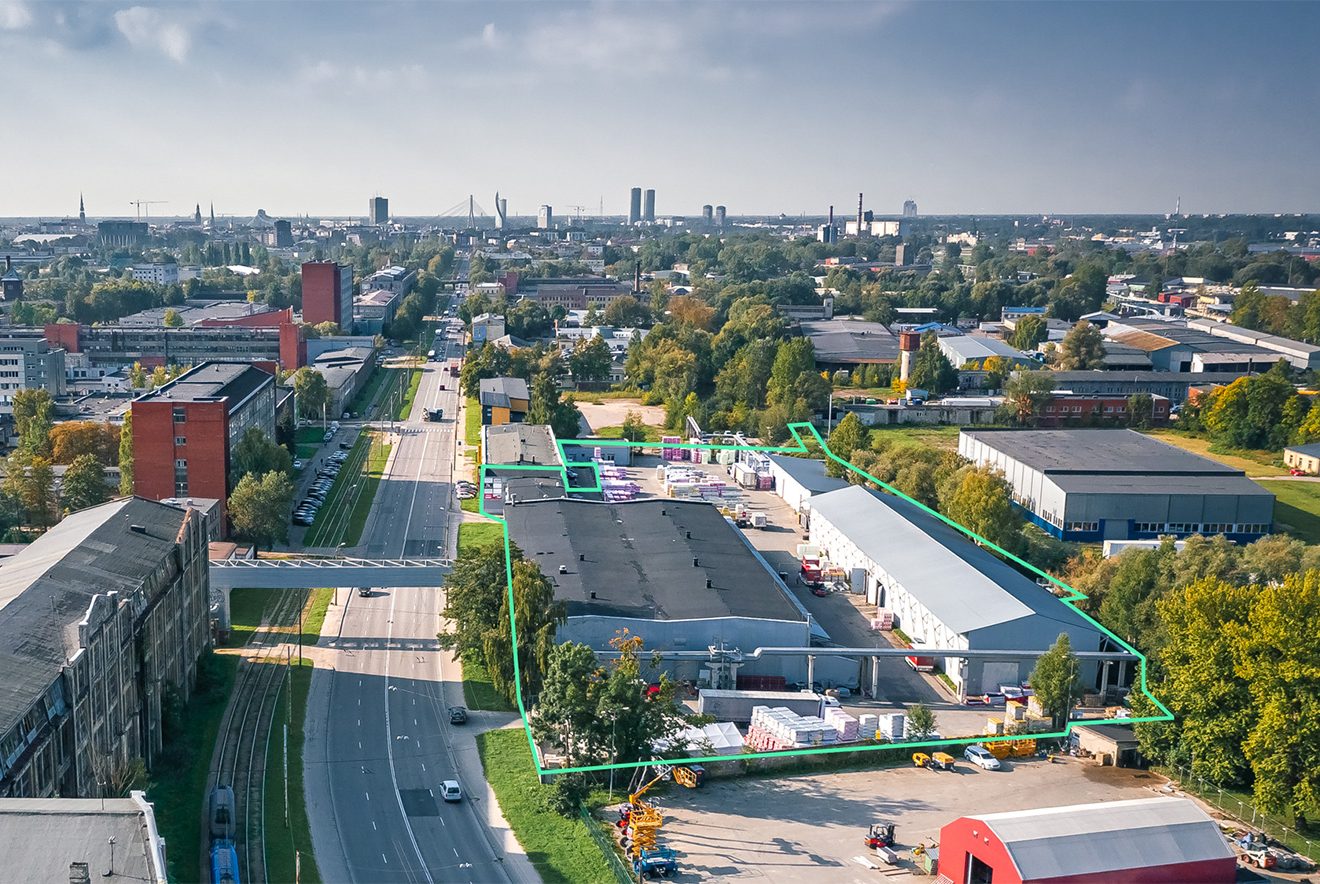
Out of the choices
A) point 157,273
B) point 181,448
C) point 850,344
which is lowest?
point 181,448

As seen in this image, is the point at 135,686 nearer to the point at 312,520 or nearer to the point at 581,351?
the point at 312,520

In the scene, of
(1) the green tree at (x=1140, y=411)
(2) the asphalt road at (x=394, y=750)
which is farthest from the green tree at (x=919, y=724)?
(1) the green tree at (x=1140, y=411)

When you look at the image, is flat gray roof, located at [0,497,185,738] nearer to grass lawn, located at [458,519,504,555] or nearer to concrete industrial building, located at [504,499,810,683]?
concrete industrial building, located at [504,499,810,683]

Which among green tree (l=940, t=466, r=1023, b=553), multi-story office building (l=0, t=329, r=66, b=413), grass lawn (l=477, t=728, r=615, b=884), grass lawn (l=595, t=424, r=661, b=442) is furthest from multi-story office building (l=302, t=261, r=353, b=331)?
grass lawn (l=477, t=728, r=615, b=884)

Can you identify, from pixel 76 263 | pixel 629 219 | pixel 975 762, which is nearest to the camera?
pixel 975 762

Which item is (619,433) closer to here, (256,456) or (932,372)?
(256,456)

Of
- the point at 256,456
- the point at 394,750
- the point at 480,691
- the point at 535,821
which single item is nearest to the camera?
the point at 535,821

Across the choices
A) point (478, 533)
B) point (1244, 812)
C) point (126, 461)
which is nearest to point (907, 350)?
point (478, 533)

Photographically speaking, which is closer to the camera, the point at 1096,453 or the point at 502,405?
the point at 1096,453

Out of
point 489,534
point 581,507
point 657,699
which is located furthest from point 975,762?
point 489,534
